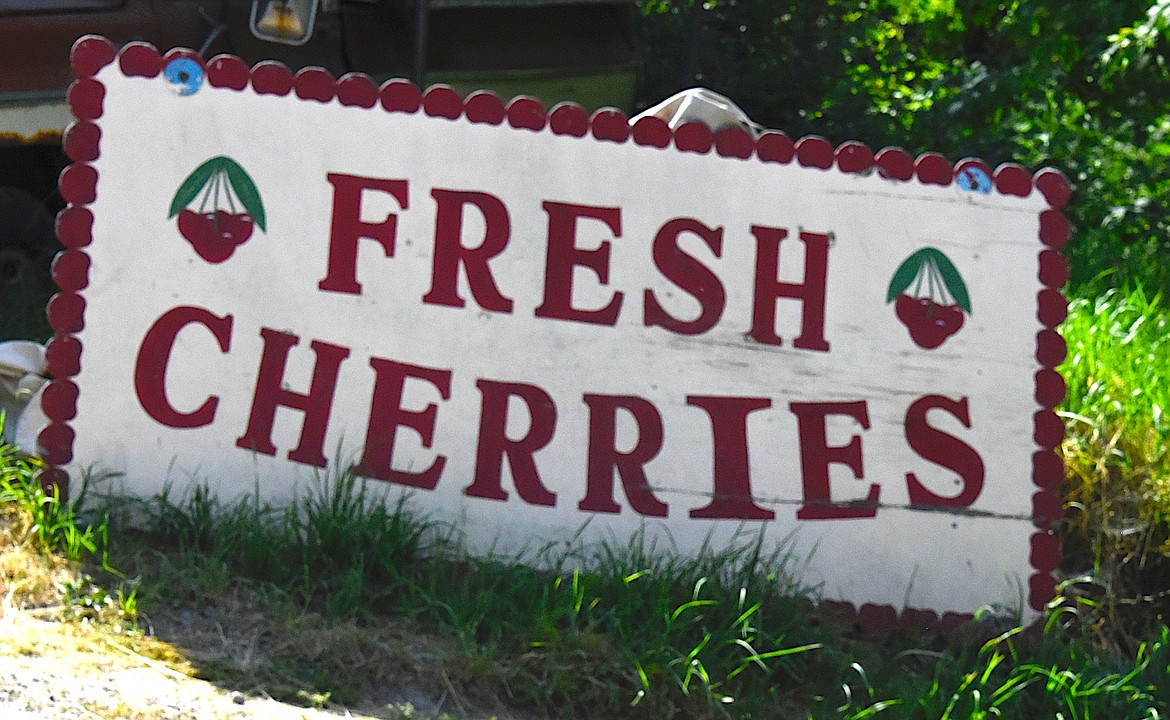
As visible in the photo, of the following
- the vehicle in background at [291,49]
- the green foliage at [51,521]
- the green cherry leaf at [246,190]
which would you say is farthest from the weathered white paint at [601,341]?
the vehicle in background at [291,49]

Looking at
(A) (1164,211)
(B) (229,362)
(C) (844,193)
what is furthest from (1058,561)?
(A) (1164,211)

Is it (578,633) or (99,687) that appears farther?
(578,633)

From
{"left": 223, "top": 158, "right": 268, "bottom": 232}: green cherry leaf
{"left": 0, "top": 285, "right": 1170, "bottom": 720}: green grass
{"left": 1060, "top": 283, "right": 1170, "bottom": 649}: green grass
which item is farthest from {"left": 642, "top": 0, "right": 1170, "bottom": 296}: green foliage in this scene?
{"left": 223, "top": 158, "right": 268, "bottom": 232}: green cherry leaf

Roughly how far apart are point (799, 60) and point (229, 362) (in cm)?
505

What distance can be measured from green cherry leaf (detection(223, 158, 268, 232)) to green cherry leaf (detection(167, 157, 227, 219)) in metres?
0.03

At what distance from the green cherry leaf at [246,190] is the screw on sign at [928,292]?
1688mm

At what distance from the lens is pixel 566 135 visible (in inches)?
151

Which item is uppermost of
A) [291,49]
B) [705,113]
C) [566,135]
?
[291,49]

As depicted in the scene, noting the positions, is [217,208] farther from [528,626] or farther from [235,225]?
A: [528,626]

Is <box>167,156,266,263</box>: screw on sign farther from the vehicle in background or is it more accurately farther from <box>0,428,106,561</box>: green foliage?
the vehicle in background

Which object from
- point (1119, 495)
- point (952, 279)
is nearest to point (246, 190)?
point (952, 279)

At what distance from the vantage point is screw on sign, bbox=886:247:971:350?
386 centimetres

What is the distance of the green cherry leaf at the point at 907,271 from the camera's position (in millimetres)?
3857

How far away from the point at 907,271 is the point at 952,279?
0.12 metres
